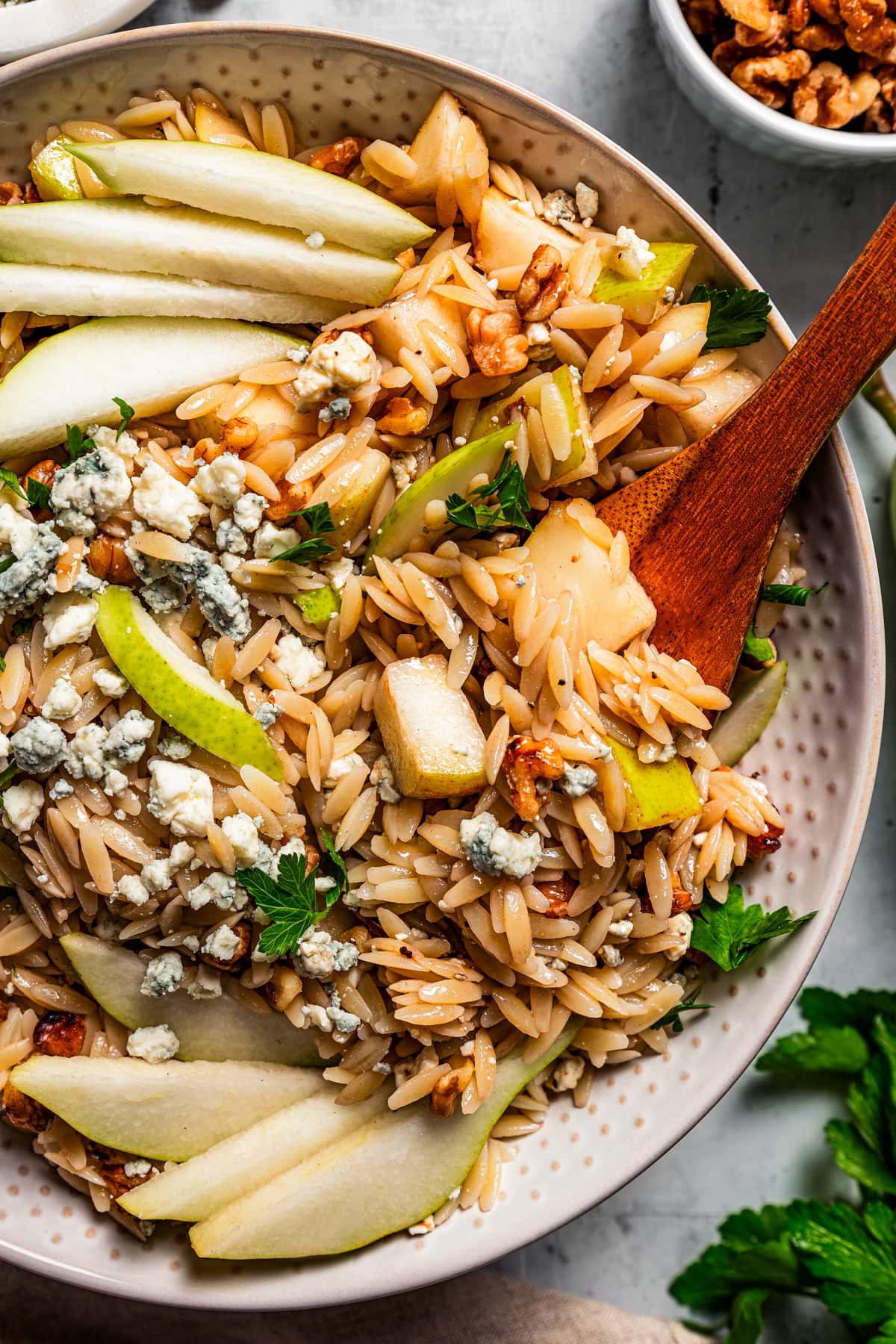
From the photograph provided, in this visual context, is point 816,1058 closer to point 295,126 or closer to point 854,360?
point 854,360

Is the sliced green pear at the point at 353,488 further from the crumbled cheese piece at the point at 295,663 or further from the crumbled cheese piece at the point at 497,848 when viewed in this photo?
the crumbled cheese piece at the point at 497,848

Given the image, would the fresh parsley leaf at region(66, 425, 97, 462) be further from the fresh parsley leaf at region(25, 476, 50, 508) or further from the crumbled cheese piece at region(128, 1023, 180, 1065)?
the crumbled cheese piece at region(128, 1023, 180, 1065)

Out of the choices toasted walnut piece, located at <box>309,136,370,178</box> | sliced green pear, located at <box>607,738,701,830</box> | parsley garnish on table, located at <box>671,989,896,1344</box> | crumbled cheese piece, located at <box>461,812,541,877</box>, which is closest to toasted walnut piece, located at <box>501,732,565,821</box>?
crumbled cheese piece, located at <box>461,812,541,877</box>

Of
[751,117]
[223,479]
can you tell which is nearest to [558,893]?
[223,479]

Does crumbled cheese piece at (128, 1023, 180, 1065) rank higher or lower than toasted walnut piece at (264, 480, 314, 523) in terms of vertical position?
lower

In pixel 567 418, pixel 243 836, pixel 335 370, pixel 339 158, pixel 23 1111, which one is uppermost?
pixel 339 158

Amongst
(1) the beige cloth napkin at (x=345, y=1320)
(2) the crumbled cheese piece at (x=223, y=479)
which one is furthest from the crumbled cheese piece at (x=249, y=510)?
(1) the beige cloth napkin at (x=345, y=1320)

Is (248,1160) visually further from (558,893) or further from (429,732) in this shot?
(429,732)
